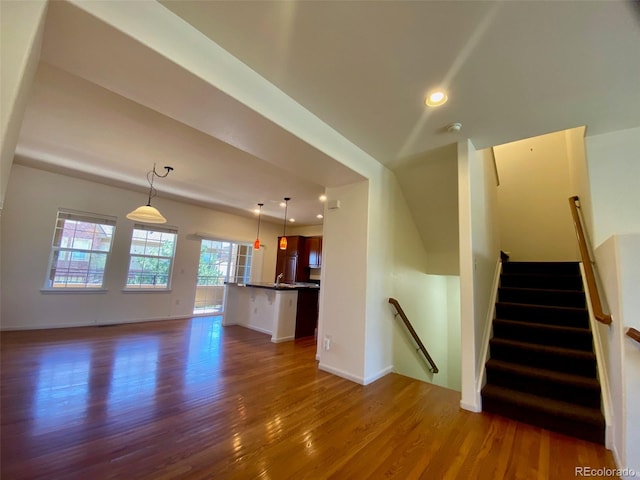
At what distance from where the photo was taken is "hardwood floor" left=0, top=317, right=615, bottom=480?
5.62 feet

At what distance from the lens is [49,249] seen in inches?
196

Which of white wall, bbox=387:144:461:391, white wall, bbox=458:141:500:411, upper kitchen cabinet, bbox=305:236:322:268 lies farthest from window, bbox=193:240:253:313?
white wall, bbox=458:141:500:411

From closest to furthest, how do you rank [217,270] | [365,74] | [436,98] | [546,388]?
[365,74] → [436,98] → [546,388] → [217,270]

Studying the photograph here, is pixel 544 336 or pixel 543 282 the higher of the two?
pixel 543 282

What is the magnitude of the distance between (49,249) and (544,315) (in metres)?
7.94

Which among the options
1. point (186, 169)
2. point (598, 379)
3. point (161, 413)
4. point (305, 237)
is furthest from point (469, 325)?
point (305, 237)

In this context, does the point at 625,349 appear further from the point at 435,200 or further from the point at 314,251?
the point at 314,251

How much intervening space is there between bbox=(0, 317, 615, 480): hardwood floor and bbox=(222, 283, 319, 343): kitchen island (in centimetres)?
139

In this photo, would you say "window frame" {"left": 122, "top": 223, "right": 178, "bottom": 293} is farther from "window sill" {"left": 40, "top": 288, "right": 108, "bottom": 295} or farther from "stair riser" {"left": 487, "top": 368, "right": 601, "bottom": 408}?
"stair riser" {"left": 487, "top": 368, "right": 601, "bottom": 408}

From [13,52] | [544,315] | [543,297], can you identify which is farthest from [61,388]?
[543,297]

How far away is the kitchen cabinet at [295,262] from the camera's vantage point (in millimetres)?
8156

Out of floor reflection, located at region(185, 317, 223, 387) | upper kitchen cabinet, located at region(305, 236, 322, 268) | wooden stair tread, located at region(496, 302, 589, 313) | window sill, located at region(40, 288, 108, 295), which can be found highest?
upper kitchen cabinet, located at region(305, 236, 322, 268)

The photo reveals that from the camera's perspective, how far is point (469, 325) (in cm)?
270

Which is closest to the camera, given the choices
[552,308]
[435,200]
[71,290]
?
[552,308]
